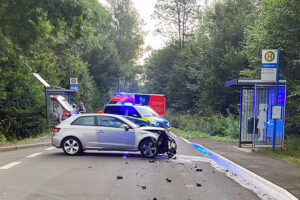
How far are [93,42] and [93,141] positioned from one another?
22.8 m

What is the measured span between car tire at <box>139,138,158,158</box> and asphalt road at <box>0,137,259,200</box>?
32 centimetres

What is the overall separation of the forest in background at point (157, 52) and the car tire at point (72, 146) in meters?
5.30

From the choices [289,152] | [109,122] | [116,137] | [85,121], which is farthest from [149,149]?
[289,152]

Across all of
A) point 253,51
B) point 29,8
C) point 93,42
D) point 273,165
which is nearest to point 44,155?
point 29,8

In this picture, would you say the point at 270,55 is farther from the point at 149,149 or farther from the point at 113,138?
the point at 113,138

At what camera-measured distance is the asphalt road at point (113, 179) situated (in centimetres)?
599

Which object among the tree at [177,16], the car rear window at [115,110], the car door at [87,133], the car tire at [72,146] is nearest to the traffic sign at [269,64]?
the car door at [87,133]

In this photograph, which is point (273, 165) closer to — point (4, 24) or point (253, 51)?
point (253, 51)

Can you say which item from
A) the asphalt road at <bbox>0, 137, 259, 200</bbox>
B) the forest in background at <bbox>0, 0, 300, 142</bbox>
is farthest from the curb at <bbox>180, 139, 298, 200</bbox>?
the forest in background at <bbox>0, 0, 300, 142</bbox>

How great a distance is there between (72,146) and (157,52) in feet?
139

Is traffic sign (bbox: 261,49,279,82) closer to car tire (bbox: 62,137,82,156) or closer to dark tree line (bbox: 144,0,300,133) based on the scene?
dark tree line (bbox: 144,0,300,133)

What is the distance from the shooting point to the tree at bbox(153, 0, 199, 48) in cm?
4794

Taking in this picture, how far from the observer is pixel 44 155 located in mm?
10930

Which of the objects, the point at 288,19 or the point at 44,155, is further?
the point at 288,19
